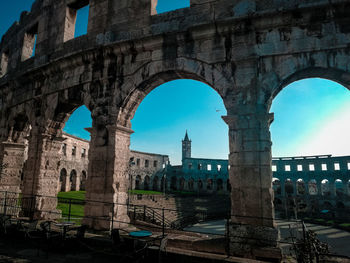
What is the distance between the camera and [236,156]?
5.77 metres

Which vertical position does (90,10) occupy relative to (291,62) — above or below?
above

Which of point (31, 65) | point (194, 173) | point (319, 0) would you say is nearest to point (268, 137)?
point (319, 0)

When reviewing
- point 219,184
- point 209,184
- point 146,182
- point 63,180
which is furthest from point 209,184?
point 63,180

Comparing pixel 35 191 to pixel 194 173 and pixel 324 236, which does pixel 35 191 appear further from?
pixel 194 173

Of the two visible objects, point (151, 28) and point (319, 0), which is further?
point (151, 28)

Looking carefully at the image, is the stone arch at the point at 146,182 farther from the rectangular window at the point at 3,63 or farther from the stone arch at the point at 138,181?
the rectangular window at the point at 3,63

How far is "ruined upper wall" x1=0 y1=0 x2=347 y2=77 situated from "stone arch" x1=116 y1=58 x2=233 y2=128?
0.99 m

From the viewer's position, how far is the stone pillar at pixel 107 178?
22.1 feet

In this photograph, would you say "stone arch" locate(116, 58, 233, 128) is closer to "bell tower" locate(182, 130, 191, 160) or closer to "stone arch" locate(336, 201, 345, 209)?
"stone arch" locate(336, 201, 345, 209)

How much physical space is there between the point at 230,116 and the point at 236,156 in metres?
1.00

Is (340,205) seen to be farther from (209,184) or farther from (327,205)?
(209,184)

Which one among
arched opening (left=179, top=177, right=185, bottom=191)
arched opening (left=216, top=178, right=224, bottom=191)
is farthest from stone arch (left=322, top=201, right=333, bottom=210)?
arched opening (left=179, top=177, right=185, bottom=191)

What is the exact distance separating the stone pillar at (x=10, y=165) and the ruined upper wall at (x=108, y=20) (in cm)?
363

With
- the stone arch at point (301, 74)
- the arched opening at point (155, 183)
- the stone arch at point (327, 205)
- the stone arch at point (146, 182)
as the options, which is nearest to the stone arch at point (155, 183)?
the arched opening at point (155, 183)
